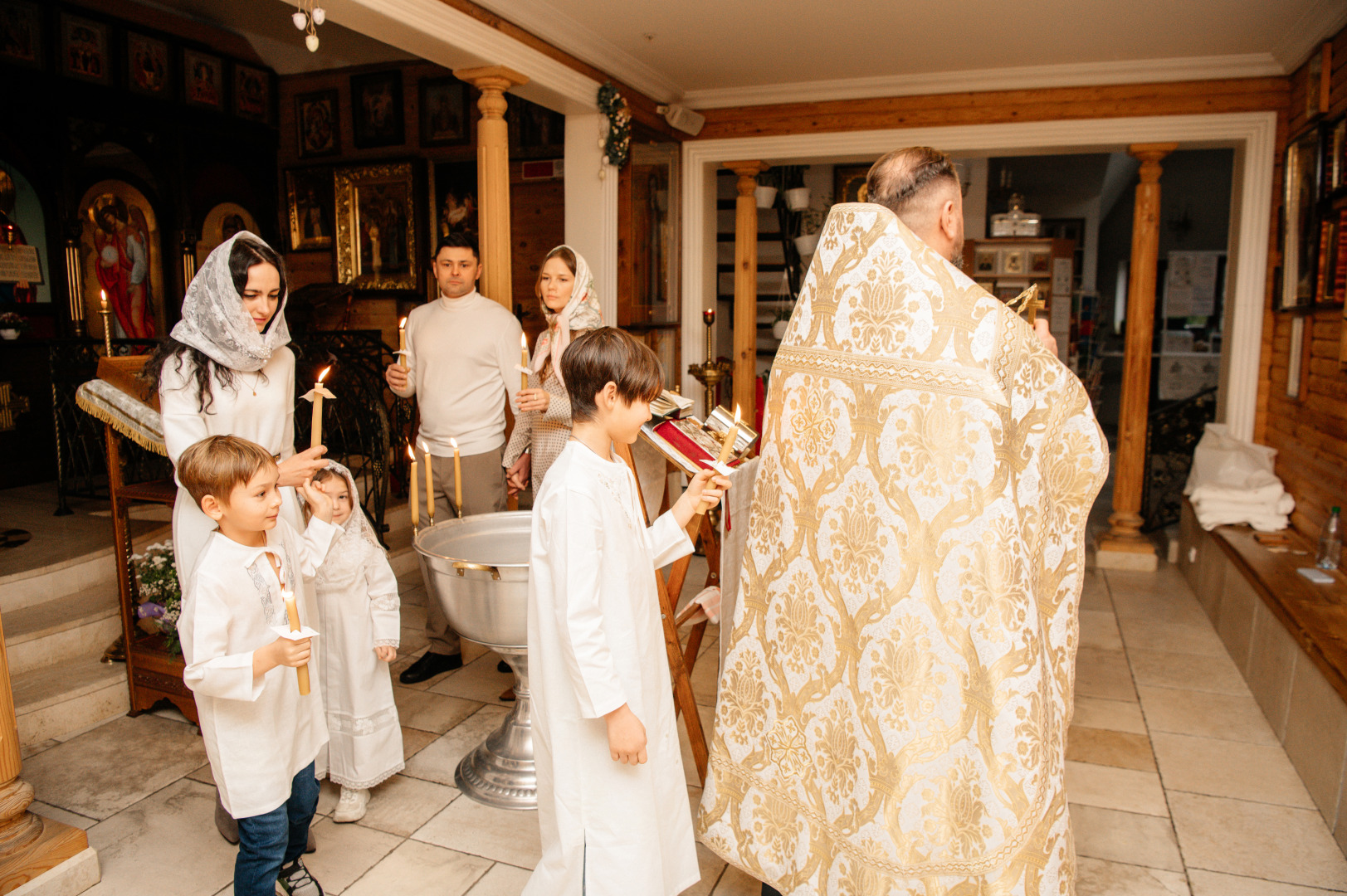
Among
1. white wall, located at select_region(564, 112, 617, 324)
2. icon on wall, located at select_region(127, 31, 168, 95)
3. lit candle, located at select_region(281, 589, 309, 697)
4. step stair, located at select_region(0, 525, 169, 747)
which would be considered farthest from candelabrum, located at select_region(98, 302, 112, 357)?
white wall, located at select_region(564, 112, 617, 324)

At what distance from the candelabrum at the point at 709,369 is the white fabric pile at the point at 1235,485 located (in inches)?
123

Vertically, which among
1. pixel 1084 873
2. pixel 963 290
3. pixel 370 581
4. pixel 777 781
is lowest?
pixel 1084 873

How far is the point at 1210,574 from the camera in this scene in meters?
4.98

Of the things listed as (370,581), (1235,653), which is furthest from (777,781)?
(1235,653)

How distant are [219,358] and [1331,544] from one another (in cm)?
474

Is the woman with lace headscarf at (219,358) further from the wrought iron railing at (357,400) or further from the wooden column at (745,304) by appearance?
the wooden column at (745,304)

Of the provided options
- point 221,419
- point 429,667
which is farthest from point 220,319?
point 429,667

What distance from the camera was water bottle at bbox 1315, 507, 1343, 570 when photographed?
414cm

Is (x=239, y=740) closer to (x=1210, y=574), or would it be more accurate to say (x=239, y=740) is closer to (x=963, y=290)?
(x=963, y=290)

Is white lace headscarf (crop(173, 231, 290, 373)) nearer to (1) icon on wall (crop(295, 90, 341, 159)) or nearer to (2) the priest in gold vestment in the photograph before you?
(2) the priest in gold vestment

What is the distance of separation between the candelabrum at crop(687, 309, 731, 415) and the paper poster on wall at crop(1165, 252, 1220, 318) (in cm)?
831

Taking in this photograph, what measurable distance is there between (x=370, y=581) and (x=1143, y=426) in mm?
5259

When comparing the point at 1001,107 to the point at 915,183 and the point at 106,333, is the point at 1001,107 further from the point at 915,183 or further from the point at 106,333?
the point at 106,333

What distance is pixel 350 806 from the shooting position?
2812mm
